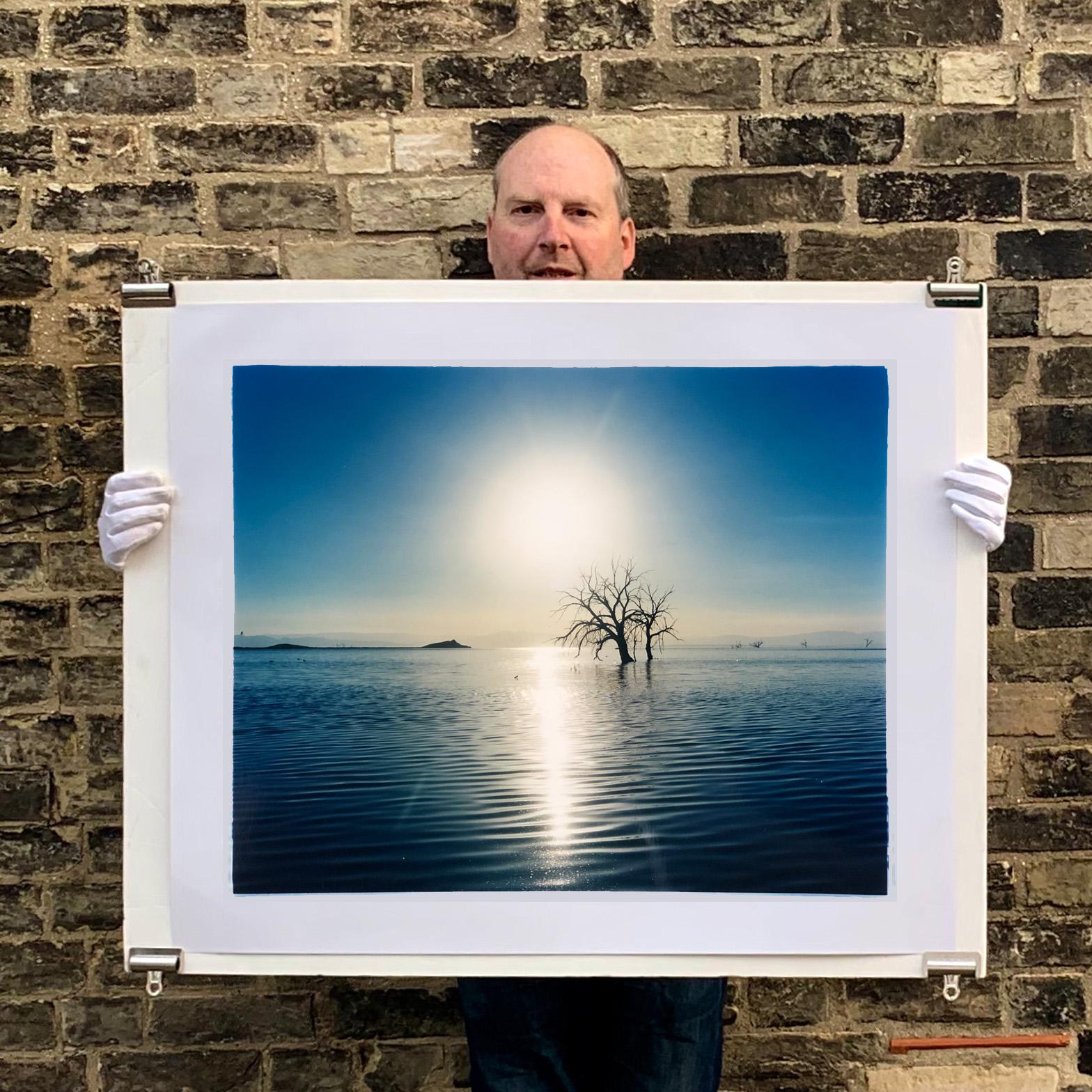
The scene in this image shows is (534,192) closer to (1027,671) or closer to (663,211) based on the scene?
(663,211)

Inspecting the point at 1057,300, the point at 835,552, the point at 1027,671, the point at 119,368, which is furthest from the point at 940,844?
the point at 119,368

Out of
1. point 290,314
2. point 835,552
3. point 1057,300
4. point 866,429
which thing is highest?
point 1057,300

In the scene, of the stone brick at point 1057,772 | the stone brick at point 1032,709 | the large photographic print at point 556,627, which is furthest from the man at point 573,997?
the stone brick at point 1057,772

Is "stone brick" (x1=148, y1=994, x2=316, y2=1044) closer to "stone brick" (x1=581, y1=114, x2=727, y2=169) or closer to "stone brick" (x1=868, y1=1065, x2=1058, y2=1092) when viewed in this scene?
"stone brick" (x1=868, y1=1065, x2=1058, y2=1092)

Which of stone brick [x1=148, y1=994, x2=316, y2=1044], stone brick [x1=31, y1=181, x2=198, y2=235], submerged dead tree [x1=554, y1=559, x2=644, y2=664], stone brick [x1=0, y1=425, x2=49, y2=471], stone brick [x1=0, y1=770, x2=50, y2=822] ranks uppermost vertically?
stone brick [x1=31, y1=181, x2=198, y2=235]

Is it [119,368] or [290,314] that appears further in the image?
[119,368]

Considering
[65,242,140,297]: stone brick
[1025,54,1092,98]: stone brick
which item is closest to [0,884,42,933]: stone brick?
[65,242,140,297]: stone brick

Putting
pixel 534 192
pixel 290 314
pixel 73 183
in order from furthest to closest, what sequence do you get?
pixel 73 183 → pixel 534 192 → pixel 290 314

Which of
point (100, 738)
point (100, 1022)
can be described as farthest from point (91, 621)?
point (100, 1022)
